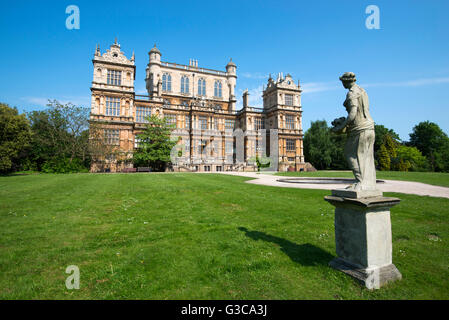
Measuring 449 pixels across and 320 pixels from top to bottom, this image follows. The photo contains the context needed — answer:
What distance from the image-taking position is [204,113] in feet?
139

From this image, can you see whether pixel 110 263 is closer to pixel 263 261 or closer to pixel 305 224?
pixel 263 261

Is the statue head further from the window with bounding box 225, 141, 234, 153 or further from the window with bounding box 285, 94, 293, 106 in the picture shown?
the window with bounding box 285, 94, 293, 106

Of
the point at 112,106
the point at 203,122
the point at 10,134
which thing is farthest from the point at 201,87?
the point at 10,134

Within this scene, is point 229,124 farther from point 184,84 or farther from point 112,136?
point 112,136

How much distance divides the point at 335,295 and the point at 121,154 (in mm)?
35738

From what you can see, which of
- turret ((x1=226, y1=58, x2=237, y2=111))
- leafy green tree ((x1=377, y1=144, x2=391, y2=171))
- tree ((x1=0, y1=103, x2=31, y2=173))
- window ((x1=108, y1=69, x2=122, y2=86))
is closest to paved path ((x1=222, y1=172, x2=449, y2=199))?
tree ((x1=0, y1=103, x2=31, y2=173))

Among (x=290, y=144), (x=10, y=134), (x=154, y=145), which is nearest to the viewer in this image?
(x=10, y=134)

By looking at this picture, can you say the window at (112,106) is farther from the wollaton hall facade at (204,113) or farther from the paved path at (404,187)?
the paved path at (404,187)

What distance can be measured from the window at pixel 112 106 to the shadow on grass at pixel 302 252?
119 ft

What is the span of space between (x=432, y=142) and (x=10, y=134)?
8309 cm

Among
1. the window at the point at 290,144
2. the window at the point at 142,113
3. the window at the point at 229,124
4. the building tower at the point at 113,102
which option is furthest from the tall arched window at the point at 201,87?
the window at the point at 290,144

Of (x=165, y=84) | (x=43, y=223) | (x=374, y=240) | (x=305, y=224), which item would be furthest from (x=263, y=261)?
(x=165, y=84)

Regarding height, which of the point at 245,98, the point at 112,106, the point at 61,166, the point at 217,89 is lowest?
the point at 61,166

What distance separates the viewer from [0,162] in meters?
24.2
